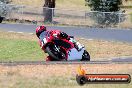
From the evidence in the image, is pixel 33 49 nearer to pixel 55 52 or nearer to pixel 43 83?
pixel 55 52

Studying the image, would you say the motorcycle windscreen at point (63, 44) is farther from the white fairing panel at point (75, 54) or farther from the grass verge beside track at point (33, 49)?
the grass verge beside track at point (33, 49)

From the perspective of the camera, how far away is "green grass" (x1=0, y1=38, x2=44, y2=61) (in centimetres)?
2427

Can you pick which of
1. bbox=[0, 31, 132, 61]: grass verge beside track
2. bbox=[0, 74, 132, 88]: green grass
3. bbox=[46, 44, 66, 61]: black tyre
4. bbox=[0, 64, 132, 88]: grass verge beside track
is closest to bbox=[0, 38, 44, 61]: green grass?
bbox=[0, 31, 132, 61]: grass verge beside track

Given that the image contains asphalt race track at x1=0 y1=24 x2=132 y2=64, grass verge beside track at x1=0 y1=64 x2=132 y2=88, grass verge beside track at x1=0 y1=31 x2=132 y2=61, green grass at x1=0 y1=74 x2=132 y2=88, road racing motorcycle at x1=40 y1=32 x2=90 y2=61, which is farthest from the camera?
asphalt race track at x1=0 y1=24 x2=132 y2=64

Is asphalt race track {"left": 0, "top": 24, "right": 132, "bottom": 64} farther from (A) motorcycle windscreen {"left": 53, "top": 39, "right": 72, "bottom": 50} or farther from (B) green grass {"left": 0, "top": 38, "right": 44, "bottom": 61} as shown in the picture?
(A) motorcycle windscreen {"left": 53, "top": 39, "right": 72, "bottom": 50}

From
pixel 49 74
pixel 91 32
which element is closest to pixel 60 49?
pixel 49 74

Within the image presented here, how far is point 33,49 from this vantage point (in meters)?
26.3

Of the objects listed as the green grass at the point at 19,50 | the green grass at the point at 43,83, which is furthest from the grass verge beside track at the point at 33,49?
the green grass at the point at 43,83

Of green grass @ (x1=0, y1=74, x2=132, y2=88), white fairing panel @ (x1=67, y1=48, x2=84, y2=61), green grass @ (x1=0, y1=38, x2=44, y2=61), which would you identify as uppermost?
green grass @ (x1=0, y1=74, x2=132, y2=88)

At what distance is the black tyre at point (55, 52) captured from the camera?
1548cm

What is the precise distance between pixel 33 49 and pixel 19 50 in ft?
2.74

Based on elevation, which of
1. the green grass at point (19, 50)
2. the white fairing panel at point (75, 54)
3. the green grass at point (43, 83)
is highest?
the green grass at point (43, 83)

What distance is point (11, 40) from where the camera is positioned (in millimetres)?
28219

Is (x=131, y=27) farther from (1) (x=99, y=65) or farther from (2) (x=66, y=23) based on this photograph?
(1) (x=99, y=65)
